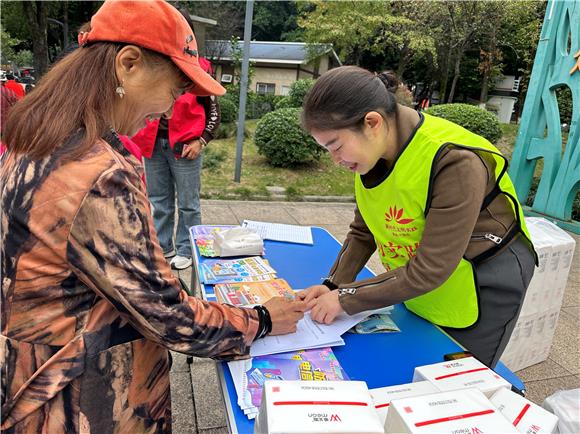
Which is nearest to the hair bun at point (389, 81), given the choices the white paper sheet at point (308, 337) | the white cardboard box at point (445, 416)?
the white paper sheet at point (308, 337)

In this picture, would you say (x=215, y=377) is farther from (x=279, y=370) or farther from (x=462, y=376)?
(x=462, y=376)

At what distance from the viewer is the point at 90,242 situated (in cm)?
85

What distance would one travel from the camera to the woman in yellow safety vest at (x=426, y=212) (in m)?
1.25

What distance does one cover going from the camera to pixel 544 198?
598 centimetres

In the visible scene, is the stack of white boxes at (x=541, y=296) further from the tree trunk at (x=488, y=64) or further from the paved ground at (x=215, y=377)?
the tree trunk at (x=488, y=64)

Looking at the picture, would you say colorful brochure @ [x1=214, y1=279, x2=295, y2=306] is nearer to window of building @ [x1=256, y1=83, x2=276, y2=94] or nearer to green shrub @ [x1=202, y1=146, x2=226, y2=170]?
green shrub @ [x1=202, y1=146, x2=226, y2=170]

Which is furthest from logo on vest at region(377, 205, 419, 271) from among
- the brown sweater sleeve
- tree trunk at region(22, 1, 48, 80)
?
tree trunk at region(22, 1, 48, 80)

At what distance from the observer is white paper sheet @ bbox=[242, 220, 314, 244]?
220 cm

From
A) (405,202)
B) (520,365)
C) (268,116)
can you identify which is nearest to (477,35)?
(268,116)

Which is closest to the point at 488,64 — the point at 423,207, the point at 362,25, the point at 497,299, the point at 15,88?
the point at 362,25

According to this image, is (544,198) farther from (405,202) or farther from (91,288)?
(91,288)

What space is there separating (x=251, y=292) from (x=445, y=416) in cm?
89

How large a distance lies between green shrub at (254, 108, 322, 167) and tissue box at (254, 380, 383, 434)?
6373 millimetres

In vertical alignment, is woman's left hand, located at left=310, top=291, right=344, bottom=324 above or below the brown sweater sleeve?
below
